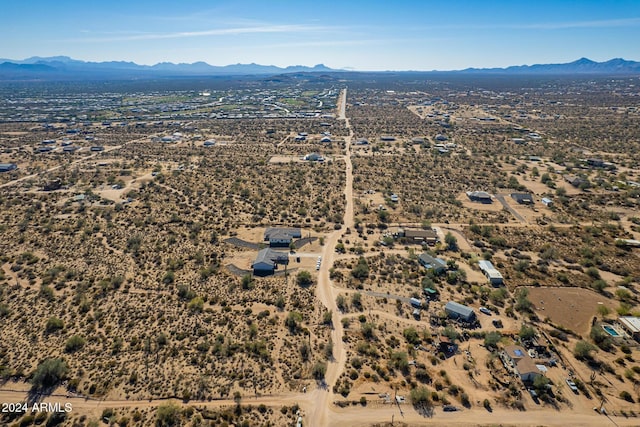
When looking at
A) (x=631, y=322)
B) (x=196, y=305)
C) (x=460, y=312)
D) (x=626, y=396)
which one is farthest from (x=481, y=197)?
(x=196, y=305)

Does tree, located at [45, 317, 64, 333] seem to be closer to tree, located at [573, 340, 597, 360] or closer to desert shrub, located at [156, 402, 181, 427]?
desert shrub, located at [156, 402, 181, 427]

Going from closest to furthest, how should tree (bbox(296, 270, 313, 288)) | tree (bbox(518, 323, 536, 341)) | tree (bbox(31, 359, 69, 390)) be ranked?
tree (bbox(31, 359, 69, 390)) < tree (bbox(518, 323, 536, 341)) < tree (bbox(296, 270, 313, 288))

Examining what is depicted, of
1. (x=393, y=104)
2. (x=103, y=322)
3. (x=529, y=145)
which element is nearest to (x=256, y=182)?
(x=103, y=322)

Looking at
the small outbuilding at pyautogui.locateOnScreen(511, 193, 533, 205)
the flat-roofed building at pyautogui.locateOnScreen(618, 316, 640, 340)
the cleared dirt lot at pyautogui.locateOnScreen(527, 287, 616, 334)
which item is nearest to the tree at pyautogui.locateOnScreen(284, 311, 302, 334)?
the cleared dirt lot at pyautogui.locateOnScreen(527, 287, 616, 334)

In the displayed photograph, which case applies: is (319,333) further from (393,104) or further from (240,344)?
(393,104)

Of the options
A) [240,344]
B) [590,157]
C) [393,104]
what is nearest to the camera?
[240,344]

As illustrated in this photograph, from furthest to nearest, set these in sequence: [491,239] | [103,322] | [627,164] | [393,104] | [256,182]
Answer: [393,104] < [627,164] < [256,182] < [491,239] < [103,322]

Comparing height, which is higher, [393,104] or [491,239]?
[393,104]
